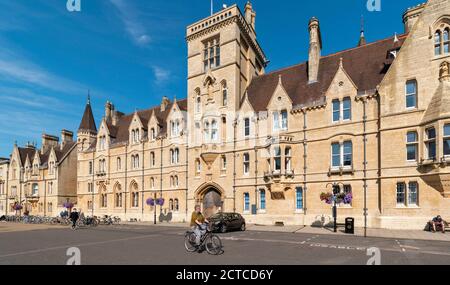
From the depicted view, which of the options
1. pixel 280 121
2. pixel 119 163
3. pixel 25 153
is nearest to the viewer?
pixel 280 121

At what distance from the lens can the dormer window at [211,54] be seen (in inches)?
1495

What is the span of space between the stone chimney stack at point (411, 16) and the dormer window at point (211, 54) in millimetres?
18947

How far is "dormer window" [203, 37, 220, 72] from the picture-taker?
125 feet

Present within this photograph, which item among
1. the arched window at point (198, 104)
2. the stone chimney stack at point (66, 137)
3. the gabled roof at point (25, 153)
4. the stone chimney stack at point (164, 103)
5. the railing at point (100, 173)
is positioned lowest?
the railing at point (100, 173)

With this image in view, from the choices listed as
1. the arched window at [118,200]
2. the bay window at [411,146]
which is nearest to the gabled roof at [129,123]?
the arched window at [118,200]

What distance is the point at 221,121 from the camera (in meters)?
36.1

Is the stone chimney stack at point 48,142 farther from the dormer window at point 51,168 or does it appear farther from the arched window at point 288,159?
the arched window at point 288,159

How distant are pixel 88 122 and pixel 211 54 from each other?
2580 cm

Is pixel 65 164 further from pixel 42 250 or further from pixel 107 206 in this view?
pixel 42 250

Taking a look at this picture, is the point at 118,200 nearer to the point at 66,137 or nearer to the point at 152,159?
the point at 152,159

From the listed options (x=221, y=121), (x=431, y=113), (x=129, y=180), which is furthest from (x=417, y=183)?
(x=129, y=180)

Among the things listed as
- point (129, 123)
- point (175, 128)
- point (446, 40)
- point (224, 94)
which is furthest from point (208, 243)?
point (129, 123)

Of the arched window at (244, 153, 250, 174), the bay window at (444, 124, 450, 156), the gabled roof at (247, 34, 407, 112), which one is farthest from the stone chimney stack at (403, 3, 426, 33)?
the arched window at (244, 153, 250, 174)

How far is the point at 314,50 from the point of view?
33.2 m
